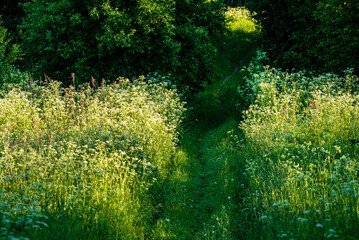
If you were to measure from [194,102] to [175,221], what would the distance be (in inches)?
450

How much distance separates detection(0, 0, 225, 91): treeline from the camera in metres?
13.1

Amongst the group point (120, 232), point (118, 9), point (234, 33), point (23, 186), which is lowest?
point (120, 232)

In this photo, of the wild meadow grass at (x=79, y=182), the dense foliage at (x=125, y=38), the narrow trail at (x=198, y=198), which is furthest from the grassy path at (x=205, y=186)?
Answer: the dense foliage at (x=125, y=38)

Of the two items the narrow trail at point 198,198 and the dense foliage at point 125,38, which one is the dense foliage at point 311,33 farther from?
the narrow trail at point 198,198

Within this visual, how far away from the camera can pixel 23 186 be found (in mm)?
5555

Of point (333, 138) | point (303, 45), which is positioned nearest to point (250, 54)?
point (303, 45)

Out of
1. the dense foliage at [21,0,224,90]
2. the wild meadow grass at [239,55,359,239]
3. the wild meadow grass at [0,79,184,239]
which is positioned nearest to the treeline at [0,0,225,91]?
the dense foliage at [21,0,224,90]

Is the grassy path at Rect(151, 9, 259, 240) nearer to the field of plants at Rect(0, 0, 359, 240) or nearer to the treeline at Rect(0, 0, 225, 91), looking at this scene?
the field of plants at Rect(0, 0, 359, 240)

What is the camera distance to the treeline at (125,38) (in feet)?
43.1

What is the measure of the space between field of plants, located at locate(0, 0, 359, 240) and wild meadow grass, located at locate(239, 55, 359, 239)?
1.6 inches

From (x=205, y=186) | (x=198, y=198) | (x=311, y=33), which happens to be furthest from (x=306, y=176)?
(x=311, y=33)

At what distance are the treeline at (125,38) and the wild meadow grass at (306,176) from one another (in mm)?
4531

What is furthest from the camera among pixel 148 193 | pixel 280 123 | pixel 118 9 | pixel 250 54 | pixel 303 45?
pixel 250 54

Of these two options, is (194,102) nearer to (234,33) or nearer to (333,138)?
(333,138)
